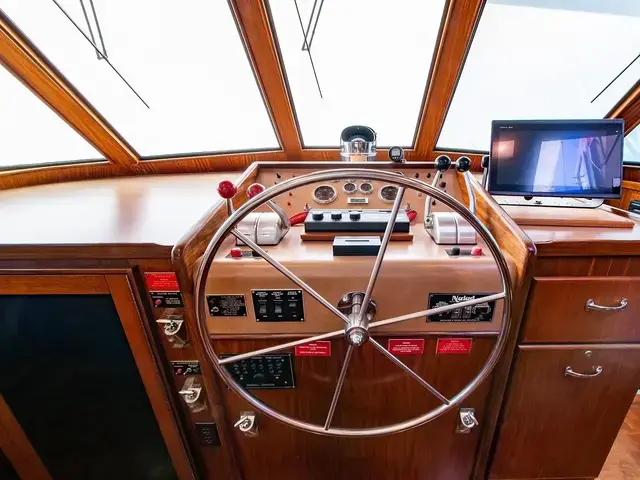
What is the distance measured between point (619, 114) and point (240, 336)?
2180mm

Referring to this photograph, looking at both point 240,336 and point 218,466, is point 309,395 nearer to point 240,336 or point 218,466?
point 240,336

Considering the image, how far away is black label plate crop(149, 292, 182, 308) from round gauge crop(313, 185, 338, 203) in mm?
560

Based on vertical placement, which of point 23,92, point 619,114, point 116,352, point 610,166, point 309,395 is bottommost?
point 309,395

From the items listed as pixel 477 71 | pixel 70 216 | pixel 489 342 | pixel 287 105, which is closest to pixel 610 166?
pixel 489 342

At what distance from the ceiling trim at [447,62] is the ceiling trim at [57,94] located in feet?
5.55

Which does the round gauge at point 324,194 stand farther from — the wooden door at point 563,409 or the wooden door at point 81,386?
the wooden door at point 563,409

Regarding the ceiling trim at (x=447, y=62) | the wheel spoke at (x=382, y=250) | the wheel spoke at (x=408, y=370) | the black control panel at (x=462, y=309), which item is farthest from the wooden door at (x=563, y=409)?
the ceiling trim at (x=447, y=62)

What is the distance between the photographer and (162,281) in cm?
84

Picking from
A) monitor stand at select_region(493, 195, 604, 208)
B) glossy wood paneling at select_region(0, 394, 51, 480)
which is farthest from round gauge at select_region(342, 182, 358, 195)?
glossy wood paneling at select_region(0, 394, 51, 480)

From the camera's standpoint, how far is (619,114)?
1.68 m

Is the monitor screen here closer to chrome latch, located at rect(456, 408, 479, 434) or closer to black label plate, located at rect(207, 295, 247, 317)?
chrome latch, located at rect(456, 408, 479, 434)

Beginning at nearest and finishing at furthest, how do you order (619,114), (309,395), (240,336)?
(240,336) → (309,395) → (619,114)

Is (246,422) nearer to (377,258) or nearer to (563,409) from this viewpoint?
(377,258)

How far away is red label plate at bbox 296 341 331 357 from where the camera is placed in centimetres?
86
